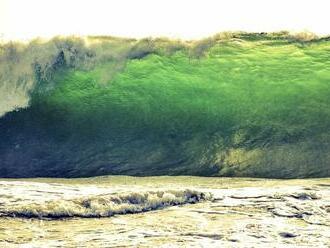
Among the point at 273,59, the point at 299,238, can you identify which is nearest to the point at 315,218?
the point at 299,238

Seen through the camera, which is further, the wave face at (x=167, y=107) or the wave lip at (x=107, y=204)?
the wave face at (x=167, y=107)

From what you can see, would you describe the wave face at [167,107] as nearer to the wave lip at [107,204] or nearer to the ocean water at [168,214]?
the ocean water at [168,214]

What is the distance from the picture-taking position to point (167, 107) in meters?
6.45

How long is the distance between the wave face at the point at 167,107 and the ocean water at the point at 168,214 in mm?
390

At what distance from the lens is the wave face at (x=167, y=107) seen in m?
5.96

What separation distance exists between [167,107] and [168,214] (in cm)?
180

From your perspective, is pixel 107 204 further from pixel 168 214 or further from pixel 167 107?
pixel 167 107

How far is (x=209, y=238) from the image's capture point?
4.35 m

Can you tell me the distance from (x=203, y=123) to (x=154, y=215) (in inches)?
61.9

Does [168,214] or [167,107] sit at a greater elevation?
[167,107]

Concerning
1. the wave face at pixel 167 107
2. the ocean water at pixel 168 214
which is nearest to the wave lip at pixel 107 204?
the ocean water at pixel 168 214

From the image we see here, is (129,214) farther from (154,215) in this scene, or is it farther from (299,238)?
(299,238)

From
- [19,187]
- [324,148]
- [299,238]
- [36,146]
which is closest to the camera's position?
[299,238]

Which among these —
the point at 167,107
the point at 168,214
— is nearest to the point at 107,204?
the point at 168,214
